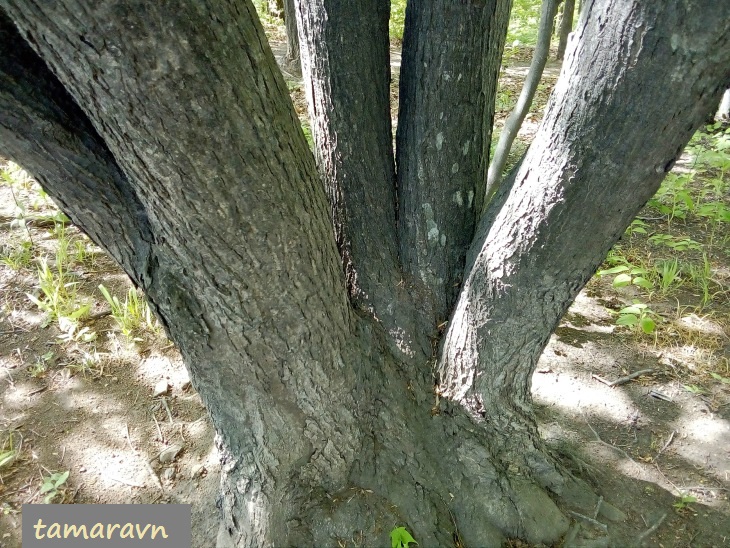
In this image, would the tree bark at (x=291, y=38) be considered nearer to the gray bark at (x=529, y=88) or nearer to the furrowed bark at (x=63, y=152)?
the gray bark at (x=529, y=88)

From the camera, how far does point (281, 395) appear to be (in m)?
1.51

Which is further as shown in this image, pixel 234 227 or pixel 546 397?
pixel 546 397

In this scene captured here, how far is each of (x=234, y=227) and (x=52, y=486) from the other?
1770 millimetres

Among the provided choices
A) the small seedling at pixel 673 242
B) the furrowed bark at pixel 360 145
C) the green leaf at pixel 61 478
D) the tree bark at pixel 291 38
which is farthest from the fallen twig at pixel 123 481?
the tree bark at pixel 291 38

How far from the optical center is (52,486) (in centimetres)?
216

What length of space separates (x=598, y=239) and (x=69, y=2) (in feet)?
4.07

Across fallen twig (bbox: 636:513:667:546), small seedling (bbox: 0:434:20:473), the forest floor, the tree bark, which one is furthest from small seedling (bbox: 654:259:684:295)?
the tree bark

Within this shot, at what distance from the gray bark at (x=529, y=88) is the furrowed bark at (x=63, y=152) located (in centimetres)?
159

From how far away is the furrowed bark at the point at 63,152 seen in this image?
1.07 meters

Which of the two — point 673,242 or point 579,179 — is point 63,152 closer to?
point 579,179

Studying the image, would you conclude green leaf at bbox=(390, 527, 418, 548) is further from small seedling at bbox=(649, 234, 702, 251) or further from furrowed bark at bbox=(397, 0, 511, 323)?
small seedling at bbox=(649, 234, 702, 251)

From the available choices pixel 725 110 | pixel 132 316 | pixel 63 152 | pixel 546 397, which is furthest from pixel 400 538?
pixel 725 110

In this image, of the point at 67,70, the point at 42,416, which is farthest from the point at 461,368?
the point at 42,416

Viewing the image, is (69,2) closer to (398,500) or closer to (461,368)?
(461,368)
